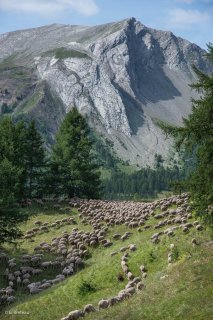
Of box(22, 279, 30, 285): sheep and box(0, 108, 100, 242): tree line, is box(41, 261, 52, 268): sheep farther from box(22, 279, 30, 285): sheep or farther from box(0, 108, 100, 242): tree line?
box(0, 108, 100, 242): tree line

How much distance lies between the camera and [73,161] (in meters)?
59.8

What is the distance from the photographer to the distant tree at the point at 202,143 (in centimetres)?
2284

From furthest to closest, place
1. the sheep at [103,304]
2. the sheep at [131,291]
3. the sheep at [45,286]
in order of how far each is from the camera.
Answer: the sheep at [45,286], the sheep at [131,291], the sheep at [103,304]

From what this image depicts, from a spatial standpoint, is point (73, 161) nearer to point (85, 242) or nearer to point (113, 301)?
point (85, 242)

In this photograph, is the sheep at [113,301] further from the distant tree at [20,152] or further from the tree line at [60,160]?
the tree line at [60,160]

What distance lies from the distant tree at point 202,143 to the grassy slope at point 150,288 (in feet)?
8.80

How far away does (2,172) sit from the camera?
37188 mm

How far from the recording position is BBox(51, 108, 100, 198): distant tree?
200 feet

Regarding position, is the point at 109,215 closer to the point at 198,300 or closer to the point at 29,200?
the point at 29,200

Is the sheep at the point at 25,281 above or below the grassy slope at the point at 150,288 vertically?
below

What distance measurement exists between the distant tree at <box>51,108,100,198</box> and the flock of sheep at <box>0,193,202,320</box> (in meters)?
15.9

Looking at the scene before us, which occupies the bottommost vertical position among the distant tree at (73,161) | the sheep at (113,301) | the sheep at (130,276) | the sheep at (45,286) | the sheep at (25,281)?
the sheep at (25,281)

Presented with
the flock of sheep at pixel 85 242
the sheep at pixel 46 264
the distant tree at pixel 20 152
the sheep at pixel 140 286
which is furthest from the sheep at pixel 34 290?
the distant tree at pixel 20 152

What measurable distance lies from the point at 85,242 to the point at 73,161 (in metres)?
24.9
